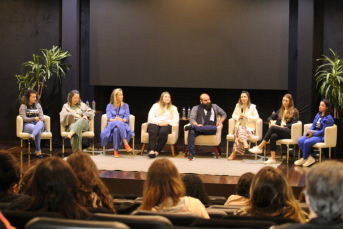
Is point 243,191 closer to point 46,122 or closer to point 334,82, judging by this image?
point 334,82

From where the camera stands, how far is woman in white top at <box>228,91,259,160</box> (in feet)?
21.1

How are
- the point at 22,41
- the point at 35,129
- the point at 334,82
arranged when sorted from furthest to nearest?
the point at 22,41 → the point at 334,82 → the point at 35,129

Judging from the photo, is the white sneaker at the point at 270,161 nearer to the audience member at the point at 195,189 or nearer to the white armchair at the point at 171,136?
the white armchair at the point at 171,136

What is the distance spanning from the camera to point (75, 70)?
753cm

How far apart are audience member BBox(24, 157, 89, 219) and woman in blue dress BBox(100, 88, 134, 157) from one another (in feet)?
15.0

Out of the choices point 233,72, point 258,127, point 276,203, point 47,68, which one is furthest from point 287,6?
point 276,203

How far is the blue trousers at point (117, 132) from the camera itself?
6605mm

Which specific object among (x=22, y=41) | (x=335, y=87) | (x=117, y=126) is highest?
(x=22, y=41)

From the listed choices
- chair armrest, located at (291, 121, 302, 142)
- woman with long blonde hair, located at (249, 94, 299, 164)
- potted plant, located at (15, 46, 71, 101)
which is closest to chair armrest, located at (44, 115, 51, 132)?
potted plant, located at (15, 46, 71, 101)

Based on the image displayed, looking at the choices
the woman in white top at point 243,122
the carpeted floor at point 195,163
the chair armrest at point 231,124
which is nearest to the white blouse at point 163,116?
the carpeted floor at point 195,163

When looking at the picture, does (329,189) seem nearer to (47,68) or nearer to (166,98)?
(166,98)

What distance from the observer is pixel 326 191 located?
4.92 ft

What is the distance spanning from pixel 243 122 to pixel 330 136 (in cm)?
133

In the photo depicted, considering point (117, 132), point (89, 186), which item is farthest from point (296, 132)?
point (89, 186)
